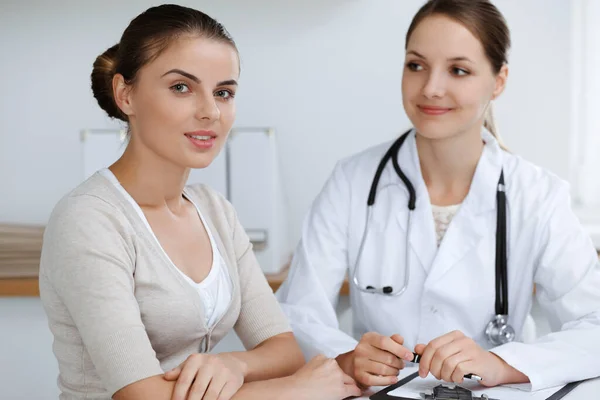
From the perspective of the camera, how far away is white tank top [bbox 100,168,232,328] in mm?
1189

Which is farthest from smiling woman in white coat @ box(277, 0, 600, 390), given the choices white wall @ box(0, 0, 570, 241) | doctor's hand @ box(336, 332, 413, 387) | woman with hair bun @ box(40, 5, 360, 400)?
white wall @ box(0, 0, 570, 241)

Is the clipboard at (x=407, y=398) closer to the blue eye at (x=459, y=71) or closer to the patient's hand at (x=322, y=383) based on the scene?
the patient's hand at (x=322, y=383)

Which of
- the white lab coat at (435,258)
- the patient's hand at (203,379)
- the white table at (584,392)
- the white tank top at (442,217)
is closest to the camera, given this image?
the patient's hand at (203,379)

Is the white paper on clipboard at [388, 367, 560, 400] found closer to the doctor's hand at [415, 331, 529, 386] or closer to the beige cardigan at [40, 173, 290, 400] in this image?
the doctor's hand at [415, 331, 529, 386]

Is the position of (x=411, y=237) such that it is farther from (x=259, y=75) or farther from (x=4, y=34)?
(x=4, y=34)

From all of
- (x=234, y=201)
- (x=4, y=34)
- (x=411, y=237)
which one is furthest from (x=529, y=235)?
(x=4, y=34)

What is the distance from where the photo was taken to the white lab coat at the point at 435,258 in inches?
59.5


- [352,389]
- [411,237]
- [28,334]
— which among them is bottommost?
[28,334]

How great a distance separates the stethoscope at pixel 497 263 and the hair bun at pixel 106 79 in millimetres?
611

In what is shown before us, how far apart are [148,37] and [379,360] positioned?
60cm

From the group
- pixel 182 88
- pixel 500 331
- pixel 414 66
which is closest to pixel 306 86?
pixel 414 66

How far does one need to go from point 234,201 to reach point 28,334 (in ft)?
2.09

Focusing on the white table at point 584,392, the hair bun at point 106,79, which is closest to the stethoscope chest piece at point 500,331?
the white table at point 584,392

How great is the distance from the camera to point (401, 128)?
2.33 metres
